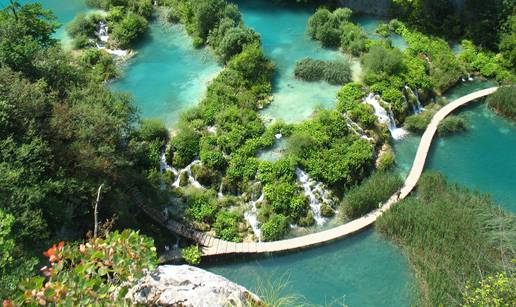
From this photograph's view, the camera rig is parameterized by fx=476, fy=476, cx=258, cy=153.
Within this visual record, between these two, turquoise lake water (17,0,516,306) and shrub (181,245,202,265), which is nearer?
turquoise lake water (17,0,516,306)

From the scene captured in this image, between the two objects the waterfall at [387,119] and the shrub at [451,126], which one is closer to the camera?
the shrub at [451,126]

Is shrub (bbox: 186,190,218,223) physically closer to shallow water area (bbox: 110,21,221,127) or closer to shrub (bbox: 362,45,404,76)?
shallow water area (bbox: 110,21,221,127)

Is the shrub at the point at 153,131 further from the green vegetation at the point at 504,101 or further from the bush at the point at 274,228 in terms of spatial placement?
the green vegetation at the point at 504,101

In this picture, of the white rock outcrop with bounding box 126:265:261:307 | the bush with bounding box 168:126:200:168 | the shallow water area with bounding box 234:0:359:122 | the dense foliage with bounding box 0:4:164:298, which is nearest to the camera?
the white rock outcrop with bounding box 126:265:261:307

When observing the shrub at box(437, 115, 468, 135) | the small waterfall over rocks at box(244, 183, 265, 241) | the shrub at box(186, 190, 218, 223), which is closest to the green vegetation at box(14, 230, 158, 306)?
the shrub at box(186, 190, 218, 223)

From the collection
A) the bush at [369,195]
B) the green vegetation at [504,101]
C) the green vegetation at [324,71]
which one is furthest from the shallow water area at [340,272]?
the green vegetation at [504,101]

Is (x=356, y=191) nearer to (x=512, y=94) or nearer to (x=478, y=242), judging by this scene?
(x=478, y=242)

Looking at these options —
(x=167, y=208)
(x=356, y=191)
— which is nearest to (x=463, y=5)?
(x=356, y=191)
